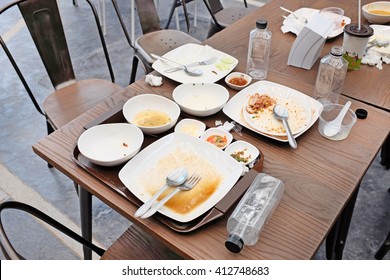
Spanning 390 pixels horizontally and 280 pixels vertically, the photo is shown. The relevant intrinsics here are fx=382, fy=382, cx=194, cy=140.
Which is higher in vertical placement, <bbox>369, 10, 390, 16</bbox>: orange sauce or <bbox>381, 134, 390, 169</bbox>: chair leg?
<bbox>369, 10, 390, 16</bbox>: orange sauce

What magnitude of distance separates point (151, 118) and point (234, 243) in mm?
531

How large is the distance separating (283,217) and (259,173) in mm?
137

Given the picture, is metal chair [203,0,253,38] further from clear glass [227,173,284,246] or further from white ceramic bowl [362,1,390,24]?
clear glass [227,173,284,246]

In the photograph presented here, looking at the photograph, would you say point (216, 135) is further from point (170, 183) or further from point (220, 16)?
point (220, 16)

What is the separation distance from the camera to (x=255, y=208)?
93 centimetres

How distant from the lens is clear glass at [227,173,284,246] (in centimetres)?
88

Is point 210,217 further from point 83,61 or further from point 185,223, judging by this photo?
point 83,61

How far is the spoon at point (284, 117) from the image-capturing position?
1.15m

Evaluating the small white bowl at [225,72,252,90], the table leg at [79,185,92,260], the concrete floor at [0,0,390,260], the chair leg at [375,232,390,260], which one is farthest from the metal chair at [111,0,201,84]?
the chair leg at [375,232,390,260]

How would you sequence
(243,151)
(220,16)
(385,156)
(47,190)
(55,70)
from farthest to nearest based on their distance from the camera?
(220,16) < (385,156) < (47,190) < (55,70) < (243,151)

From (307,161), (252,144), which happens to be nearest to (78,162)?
(252,144)

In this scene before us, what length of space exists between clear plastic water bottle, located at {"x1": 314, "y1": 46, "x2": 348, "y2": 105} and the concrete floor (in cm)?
75

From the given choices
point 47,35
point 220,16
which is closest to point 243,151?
point 47,35

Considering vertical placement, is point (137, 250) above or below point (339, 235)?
above
